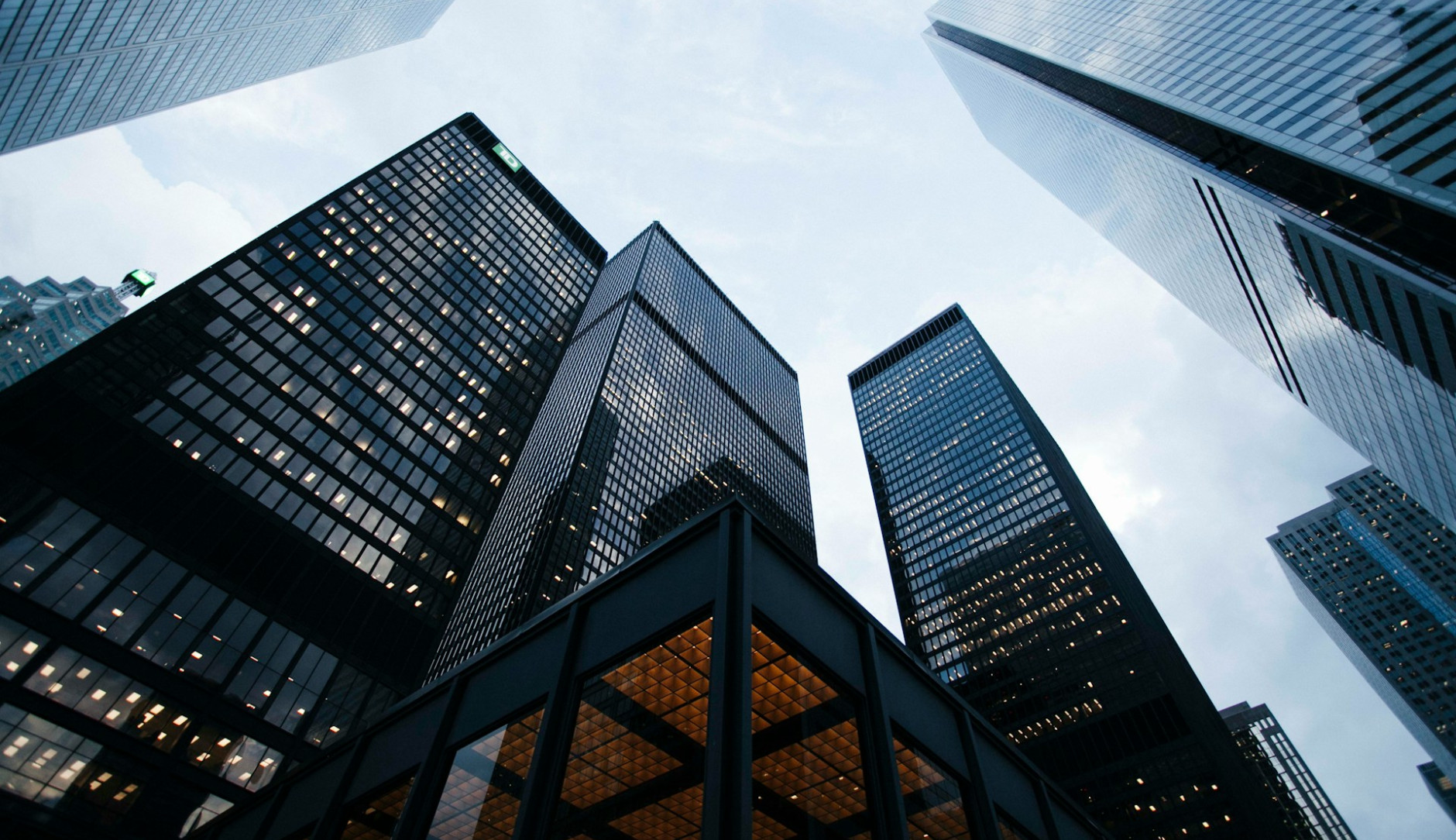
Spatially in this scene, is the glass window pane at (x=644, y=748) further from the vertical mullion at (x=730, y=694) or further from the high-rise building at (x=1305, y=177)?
the high-rise building at (x=1305, y=177)

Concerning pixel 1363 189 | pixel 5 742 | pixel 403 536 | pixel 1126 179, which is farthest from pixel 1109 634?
pixel 5 742

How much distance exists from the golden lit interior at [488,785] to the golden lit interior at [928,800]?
740 centimetres

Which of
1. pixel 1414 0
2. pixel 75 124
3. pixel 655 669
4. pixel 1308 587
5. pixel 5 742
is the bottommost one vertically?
pixel 655 669

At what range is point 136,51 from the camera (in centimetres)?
8169

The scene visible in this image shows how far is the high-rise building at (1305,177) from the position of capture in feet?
153

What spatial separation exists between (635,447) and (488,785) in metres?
104

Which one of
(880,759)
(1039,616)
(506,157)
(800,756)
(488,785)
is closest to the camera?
(800,756)

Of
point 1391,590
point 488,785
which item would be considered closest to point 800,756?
point 488,785

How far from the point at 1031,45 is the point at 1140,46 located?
35.2 meters

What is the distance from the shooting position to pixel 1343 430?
76.6m

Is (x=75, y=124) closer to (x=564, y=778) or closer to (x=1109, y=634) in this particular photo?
(x=564, y=778)

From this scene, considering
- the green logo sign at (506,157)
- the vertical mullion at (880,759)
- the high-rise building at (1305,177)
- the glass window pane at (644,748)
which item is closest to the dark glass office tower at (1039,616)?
the high-rise building at (1305,177)

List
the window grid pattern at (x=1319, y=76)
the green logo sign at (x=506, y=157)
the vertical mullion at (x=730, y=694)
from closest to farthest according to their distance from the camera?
1. the vertical mullion at (x=730, y=694)
2. the window grid pattern at (x=1319, y=76)
3. the green logo sign at (x=506, y=157)

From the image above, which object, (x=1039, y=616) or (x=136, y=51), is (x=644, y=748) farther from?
(x=1039, y=616)
